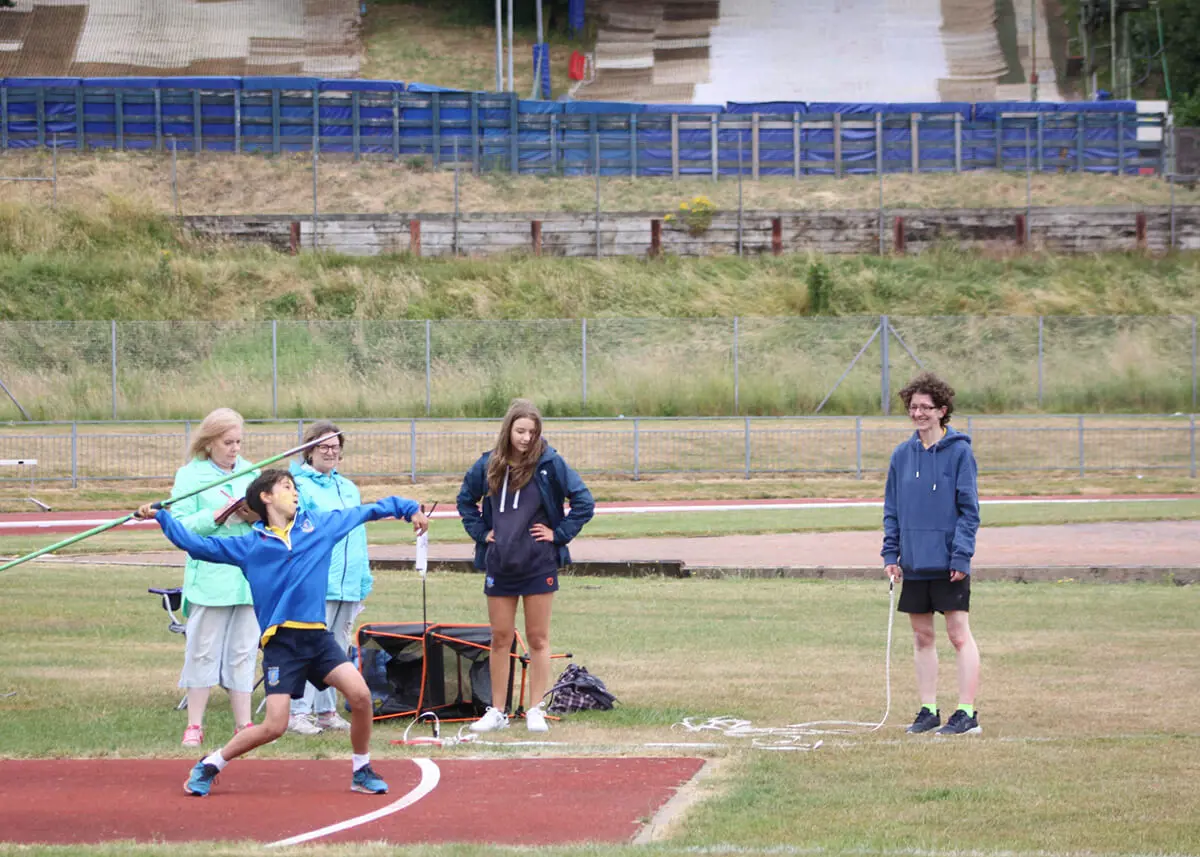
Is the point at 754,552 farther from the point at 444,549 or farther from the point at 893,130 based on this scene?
the point at 893,130

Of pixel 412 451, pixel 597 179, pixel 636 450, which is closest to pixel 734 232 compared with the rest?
pixel 597 179

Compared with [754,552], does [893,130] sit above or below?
above

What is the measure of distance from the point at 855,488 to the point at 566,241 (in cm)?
2018

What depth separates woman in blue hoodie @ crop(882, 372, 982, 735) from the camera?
31.6 feet

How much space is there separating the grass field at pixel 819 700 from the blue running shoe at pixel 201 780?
112 cm

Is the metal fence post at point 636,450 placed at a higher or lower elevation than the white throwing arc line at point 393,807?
higher

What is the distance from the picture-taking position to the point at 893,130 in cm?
5375

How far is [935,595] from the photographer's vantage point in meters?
9.70

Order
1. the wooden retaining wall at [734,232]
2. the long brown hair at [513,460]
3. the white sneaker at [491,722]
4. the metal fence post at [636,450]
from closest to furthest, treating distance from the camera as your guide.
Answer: the long brown hair at [513,460]
the white sneaker at [491,722]
the metal fence post at [636,450]
the wooden retaining wall at [734,232]

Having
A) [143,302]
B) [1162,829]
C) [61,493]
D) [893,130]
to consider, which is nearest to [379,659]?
[1162,829]

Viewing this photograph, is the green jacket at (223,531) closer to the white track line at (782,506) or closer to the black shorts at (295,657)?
the black shorts at (295,657)

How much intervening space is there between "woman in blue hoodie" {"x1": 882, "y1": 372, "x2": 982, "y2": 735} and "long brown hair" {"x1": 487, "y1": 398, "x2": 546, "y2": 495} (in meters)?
2.16

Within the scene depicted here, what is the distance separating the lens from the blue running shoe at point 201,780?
26.7ft

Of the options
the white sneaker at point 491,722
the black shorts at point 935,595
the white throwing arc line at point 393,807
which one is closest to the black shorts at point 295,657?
the white throwing arc line at point 393,807
